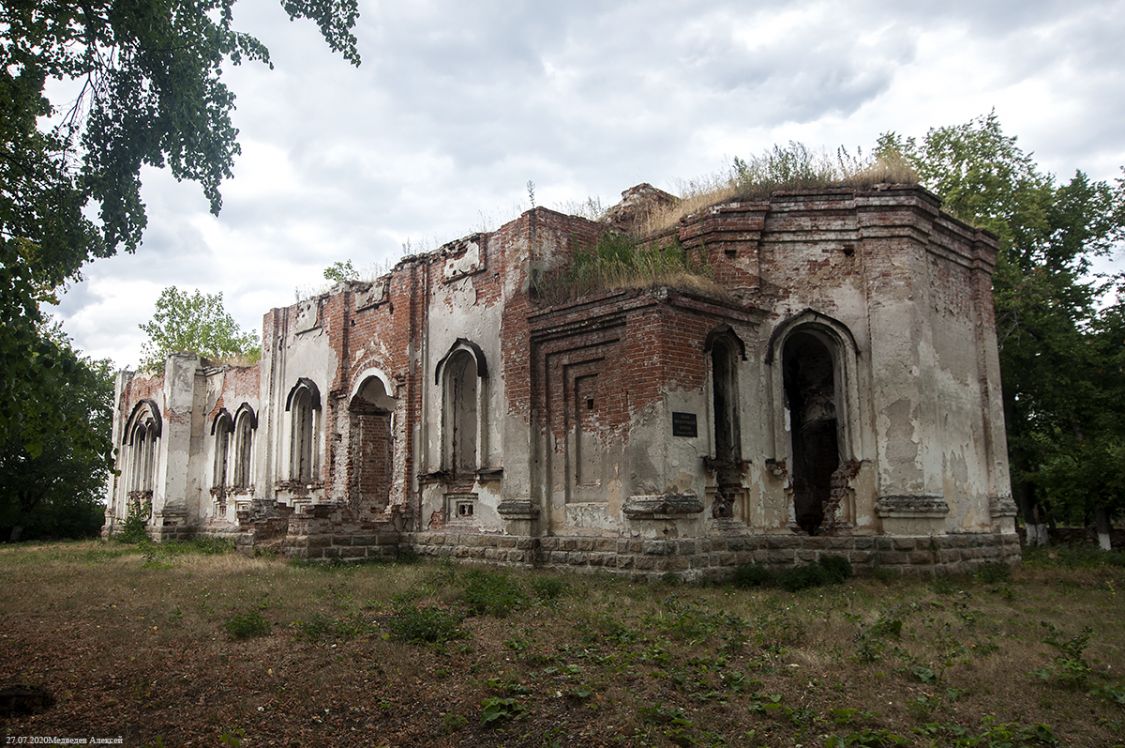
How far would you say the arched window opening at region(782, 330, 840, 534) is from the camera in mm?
14336

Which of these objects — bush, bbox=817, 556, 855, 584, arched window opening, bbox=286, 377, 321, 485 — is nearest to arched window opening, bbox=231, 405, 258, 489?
arched window opening, bbox=286, 377, 321, 485

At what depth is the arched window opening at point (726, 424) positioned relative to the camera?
12.0 metres

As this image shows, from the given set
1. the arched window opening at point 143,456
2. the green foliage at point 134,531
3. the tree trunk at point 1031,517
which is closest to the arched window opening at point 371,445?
the green foliage at point 134,531

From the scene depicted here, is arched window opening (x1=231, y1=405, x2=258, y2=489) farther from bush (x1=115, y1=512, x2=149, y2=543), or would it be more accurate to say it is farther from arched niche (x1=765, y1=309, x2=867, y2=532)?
arched niche (x1=765, y1=309, x2=867, y2=532)

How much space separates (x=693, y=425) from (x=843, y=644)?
454 cm

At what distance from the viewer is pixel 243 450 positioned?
21.9m

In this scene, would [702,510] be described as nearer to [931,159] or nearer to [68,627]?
[68,627]

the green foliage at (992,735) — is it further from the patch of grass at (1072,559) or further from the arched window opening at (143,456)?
the arched window opening at (143,456)

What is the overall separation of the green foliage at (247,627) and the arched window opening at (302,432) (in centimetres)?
1071

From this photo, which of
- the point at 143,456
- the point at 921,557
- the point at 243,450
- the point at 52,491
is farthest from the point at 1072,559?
the point at 52,491

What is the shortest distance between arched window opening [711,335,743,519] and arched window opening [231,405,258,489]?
13.8 meters

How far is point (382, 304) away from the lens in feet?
55.6

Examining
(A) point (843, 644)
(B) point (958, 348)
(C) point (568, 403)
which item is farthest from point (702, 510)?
(B) point (958, 348)

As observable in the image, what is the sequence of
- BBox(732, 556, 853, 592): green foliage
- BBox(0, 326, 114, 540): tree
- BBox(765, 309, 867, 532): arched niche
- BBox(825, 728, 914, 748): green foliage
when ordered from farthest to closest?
1. BBox(0, 326, 114, 540): tree
2. BBox(765, 309, 867, 532): arched niche
3. BBox(732, 556, 853, 592): green foliage
4. BBox(825, 728, 914, 748): green foliage
